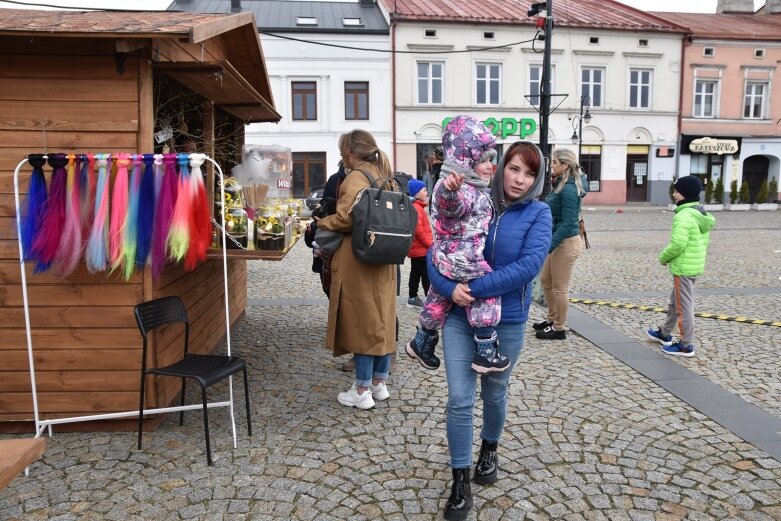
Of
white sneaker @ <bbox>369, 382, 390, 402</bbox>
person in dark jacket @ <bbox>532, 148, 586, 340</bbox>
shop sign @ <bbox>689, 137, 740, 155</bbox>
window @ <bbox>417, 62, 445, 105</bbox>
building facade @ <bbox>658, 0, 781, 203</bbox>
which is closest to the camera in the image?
white sneaker @ <bbox>369, 382, 390, 402</bbox>

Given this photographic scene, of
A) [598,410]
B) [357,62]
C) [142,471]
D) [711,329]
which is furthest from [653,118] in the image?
[142,471]

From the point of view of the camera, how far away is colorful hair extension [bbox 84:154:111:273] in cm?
359

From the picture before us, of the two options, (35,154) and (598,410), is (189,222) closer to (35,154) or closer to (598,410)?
(35,154)

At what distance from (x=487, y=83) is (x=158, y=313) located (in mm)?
26873

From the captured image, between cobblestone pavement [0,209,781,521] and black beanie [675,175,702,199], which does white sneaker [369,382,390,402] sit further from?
black beanie [675,175,702,199]

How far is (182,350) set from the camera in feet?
14.6

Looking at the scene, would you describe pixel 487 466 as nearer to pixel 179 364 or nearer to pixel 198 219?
pixel 179 364

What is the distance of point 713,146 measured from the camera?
30.8 m

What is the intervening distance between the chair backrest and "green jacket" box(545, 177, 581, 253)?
11.3 ft

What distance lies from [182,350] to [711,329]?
5.25 m

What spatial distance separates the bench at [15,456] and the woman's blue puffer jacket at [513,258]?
1.74m

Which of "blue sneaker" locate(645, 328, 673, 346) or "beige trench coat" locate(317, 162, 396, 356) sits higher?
"beige trench coat" locate(317, 162, 396, 356)

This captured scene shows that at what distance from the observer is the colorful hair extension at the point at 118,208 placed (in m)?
3.59

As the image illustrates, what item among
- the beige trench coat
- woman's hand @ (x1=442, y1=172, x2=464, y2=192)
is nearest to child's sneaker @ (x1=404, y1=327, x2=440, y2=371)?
woman's hand @ (x1=442, y1=172, x2=464, y2=192)
